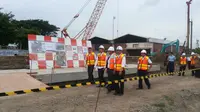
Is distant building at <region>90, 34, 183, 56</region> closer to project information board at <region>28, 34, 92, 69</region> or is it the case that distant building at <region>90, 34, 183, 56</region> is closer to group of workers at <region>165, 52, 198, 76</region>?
group of workers at <region>165, 52, 198, 76</region>

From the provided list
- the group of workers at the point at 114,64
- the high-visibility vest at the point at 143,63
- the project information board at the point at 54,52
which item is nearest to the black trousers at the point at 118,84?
the group of workers at the point at 114,64

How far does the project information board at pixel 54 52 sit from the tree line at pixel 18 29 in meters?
30.3

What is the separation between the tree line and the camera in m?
41.0

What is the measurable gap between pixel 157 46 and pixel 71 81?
48.8 metres

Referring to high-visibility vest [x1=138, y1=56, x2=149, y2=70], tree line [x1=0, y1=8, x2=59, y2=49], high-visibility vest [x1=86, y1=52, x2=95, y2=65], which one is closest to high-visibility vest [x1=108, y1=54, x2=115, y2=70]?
high-visibility vest [x1=138, y1=56, x2=149, y2=70]

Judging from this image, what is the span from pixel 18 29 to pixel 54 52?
124ft

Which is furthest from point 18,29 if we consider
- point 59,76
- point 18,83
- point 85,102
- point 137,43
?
point 85,102

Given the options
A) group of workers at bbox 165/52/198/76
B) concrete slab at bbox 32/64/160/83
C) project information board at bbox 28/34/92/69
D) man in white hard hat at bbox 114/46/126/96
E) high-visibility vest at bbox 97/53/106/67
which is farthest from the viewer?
group of workers at bbox 165/52/198/76

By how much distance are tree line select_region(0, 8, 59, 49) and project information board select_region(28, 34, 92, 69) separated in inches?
1193

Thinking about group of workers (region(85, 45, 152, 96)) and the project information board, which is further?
the project information board

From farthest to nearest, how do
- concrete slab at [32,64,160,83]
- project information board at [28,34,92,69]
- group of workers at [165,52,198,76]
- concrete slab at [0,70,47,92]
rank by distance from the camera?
group of workers at [165,52,198,76]
project information board at [28,34,92,69]
concrete slab at [32,64,160,83]
concrete slab at [0,70,47,92]

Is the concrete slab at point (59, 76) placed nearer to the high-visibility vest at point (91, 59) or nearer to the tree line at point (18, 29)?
the high-visibility vest at point (91, 59)

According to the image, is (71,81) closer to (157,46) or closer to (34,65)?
(34,65)

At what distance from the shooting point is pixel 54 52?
12.9 meters
